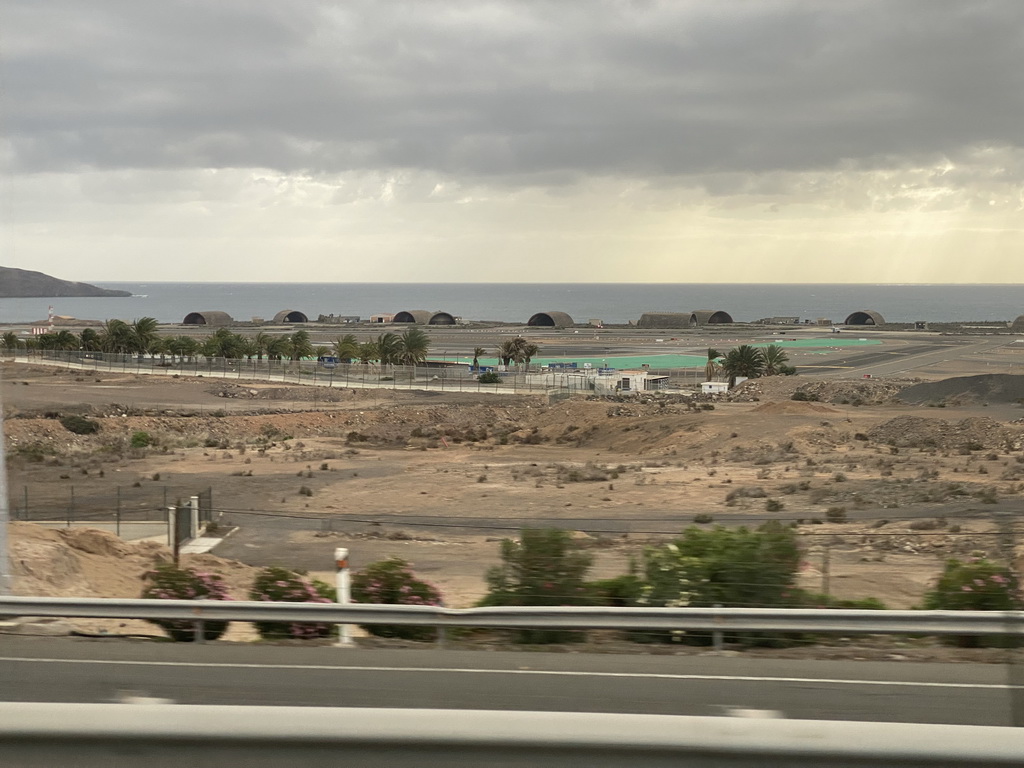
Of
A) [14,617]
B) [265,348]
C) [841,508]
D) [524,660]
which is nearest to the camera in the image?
[524,660]

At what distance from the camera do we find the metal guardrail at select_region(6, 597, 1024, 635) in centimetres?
776

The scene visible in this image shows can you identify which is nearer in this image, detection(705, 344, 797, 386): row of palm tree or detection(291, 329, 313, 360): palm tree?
detection(705, 344, 797, 386): row of palm tree

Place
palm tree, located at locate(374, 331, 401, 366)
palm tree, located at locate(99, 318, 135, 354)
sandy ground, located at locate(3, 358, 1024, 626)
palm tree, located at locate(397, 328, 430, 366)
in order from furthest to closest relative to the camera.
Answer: palm tree, located at locate(99, 318, 135, 354)
palm tree, located at locate(374, 331, 401, 366)
palm tree, located at locate(397, 328, 430, 366)
sandy ground, located at locate(3, 358, 1024, 626)

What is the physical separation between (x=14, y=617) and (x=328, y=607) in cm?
282

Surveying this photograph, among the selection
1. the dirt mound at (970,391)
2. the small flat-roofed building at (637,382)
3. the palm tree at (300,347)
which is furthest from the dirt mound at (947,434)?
the palm tree at (300,347)

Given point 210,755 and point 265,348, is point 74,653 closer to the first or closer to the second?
point 210,755

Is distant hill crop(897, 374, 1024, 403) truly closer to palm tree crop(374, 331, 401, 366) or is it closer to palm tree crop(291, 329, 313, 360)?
palm tree crop(374, 331, 401, 366)

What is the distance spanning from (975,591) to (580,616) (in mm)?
4375

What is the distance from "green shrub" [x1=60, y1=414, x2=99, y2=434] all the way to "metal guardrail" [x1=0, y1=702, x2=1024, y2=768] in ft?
159

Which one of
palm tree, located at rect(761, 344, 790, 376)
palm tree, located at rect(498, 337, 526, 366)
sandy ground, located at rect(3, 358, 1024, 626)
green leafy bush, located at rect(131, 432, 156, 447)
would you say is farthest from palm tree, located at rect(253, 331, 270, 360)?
green leafy bush, located at rect(131, 432, 156, 447)

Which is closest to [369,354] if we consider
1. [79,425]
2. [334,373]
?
[334,373]

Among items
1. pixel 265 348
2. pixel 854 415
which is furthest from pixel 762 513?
pixel 265 348

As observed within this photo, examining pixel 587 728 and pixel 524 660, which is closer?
pixel 587 728

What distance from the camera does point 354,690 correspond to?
249 inches
